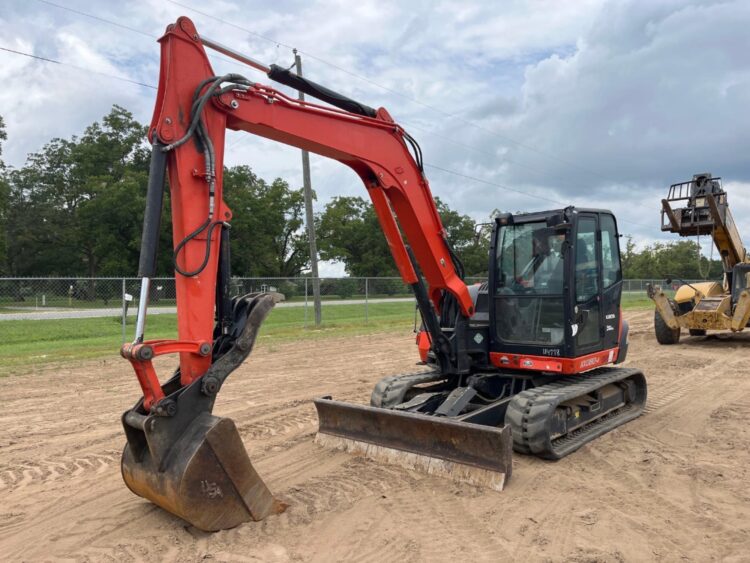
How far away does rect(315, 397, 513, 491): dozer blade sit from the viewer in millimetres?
4805

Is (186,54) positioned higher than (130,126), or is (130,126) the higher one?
(130,126)

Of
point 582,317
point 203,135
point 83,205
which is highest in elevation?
point 83,205

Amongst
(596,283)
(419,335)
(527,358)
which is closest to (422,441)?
(527,358)

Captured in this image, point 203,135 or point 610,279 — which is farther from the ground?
point 203,135

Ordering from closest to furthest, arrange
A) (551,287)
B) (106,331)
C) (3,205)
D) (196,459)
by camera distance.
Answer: (196,459), (551,287), (106,331), (3,205)

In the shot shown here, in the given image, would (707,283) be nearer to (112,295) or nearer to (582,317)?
(582,317)

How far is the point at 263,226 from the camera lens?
4525 cm

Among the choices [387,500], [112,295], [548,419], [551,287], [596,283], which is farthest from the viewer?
[112,295]

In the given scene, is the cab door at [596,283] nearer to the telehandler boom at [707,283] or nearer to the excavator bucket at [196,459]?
the excavator bucket at [196,459]

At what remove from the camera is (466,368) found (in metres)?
6.44

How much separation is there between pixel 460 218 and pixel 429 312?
5610 cm

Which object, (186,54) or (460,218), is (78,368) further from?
(460,218)

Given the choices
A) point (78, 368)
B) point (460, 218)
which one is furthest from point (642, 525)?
point (460, 218)

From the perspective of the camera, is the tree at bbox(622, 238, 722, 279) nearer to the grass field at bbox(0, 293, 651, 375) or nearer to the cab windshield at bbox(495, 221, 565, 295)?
the grass field at bbox(0, 293, 651, 375)
